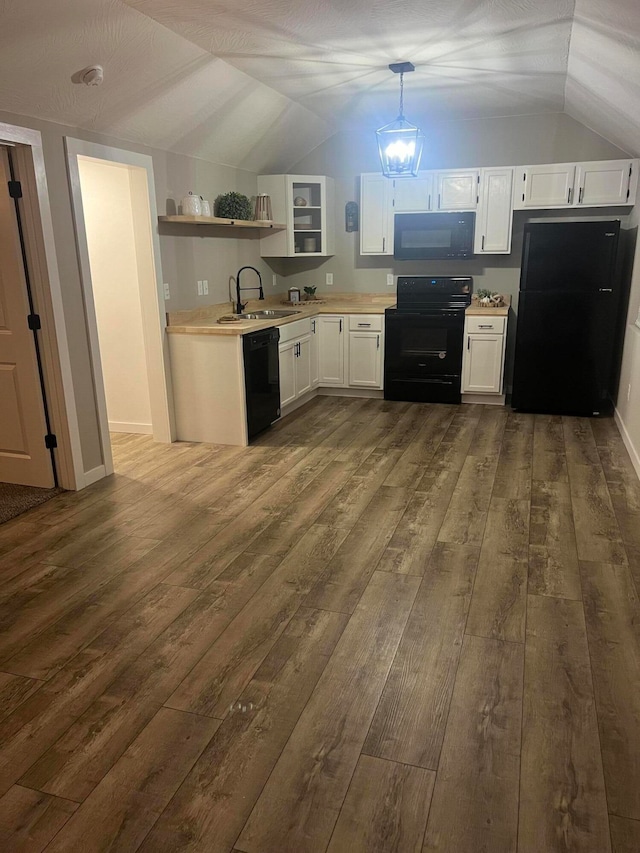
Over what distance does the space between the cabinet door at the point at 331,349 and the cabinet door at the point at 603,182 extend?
7.87 feet

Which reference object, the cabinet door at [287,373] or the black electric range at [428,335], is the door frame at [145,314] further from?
the black electric range at [428,335]

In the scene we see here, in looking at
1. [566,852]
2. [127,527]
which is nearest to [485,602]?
[566,852]

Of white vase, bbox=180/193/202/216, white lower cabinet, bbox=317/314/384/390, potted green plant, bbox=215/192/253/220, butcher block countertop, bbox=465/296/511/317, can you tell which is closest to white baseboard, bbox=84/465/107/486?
white vase, bbox=180/193/202/216

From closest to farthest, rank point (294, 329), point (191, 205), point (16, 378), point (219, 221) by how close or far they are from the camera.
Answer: point (16, 378) → point (191, 205) → point (219, 221) → point (294, 329)

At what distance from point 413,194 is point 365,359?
1.61m

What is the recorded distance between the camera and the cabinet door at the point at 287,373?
212 inches

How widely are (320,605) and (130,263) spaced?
3266mm

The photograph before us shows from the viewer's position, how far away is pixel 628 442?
14.9 feet

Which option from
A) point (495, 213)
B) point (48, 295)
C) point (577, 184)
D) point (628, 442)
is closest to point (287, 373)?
point (48, 295)

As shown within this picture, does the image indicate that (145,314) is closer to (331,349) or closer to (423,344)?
(331,349)

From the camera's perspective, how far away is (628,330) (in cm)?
508

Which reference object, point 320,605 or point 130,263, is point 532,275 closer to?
point 130,263

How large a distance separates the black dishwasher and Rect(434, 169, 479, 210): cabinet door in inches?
82.6

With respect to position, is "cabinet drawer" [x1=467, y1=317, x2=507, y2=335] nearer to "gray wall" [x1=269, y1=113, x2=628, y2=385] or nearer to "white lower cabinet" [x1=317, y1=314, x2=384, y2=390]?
"gray wall" [x1=269, y1=113, x2=628, y2=385]
